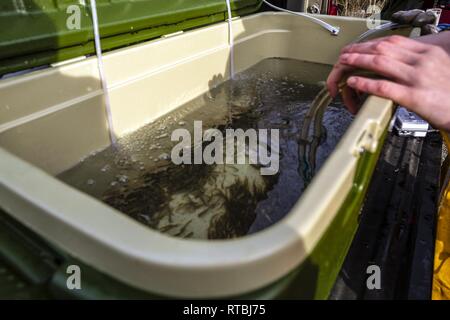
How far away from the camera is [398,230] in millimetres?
1045

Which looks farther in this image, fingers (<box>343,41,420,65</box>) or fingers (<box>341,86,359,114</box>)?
fingers (<box>341,86,359,114</box>)

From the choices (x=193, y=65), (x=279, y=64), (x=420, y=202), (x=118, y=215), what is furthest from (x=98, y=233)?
(x=279, y=64)

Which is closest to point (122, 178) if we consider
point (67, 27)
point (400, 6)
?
point (67, 27)

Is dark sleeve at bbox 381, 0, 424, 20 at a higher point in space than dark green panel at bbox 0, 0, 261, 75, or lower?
lower

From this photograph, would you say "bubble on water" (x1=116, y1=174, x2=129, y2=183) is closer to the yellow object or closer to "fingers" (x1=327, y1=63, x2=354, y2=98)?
"fingers" (x1=327, y1=63, x2=354, y2=98)

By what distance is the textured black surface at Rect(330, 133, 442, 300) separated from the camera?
2.93ft

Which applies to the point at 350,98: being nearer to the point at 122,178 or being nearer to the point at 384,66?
the point at 384,66

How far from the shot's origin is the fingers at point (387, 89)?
31.4 inches

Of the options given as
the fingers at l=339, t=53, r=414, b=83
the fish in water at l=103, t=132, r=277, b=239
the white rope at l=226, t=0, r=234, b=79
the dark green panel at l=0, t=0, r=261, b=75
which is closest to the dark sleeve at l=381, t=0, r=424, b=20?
the white rope at l=226, t=0, r=234, b=79

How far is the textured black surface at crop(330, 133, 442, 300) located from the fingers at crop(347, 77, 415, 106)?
0.40 m

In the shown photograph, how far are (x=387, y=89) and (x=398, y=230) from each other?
1.44ft

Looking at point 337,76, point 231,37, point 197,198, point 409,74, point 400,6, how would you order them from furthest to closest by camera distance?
point 400,6
point 231,37
point 197,198
point 337,76
point 409,74

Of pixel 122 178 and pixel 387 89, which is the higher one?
pixel 387 89
